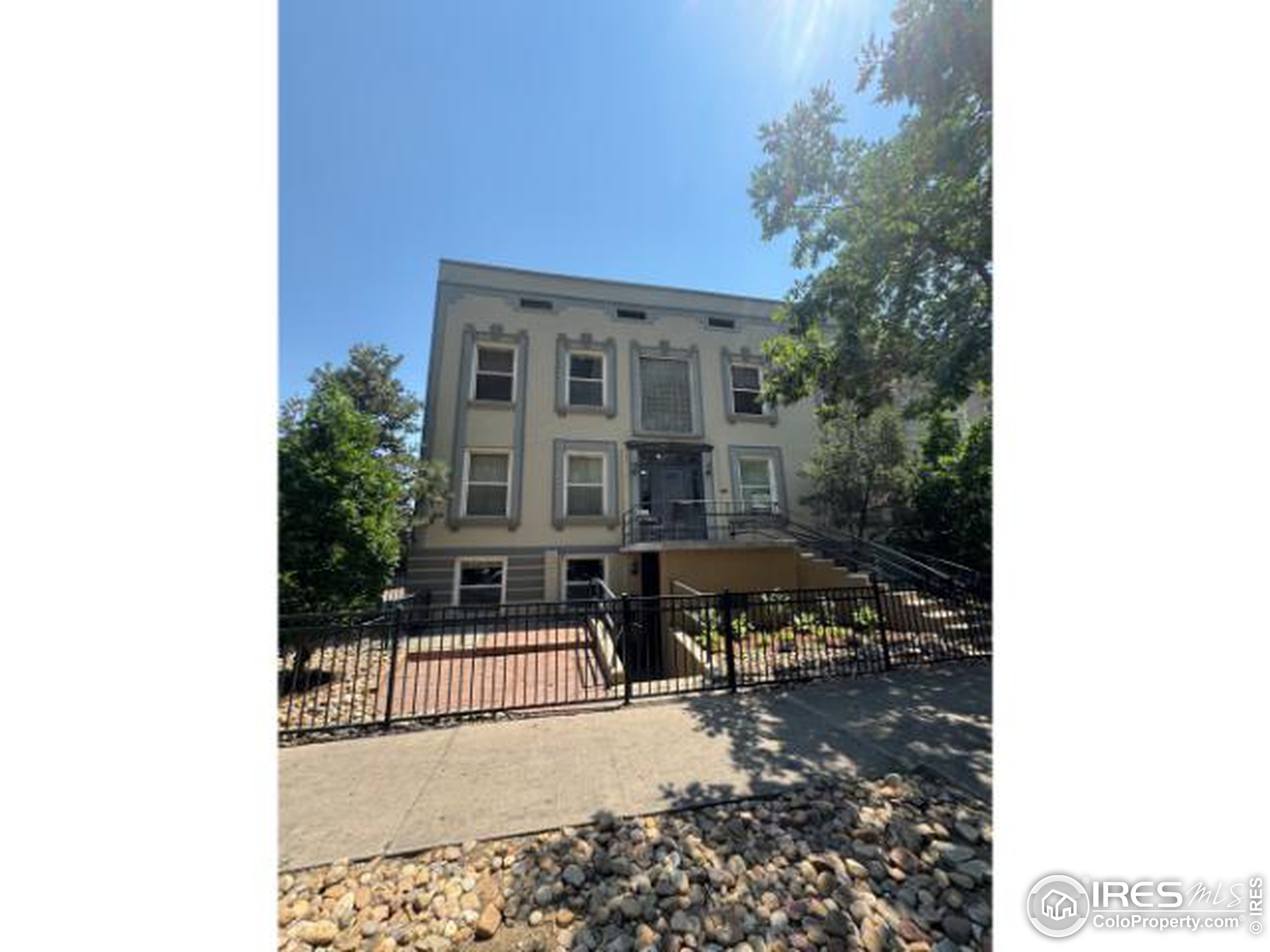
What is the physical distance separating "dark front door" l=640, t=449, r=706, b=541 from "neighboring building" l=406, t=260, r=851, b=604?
44 millimetres

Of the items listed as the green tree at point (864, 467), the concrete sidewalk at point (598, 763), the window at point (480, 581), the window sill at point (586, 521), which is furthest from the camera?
the green tree at point (864, 467)

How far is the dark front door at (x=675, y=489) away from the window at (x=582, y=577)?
193 cm

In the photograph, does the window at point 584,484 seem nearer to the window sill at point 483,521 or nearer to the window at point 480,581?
the window sill at point 483,521

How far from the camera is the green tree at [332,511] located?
596 centimetres

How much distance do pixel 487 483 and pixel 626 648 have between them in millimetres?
8065

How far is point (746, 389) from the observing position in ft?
45.8

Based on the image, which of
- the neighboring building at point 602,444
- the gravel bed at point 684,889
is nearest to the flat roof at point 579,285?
the neighboring building at point 602,444

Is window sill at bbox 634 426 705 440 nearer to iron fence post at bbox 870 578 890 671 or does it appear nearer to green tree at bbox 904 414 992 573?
green tree at bbox 904 414 992 573

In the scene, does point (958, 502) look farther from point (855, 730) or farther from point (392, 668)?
point (392, 668)

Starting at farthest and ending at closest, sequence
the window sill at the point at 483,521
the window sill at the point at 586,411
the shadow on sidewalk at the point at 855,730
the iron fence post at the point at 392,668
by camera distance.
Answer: the window sill at the point at 586,411 < the window sill at the point at 483,521 < the iron fence post at the point at 392,668 < the shadow on sidewalk at the point at 855,730

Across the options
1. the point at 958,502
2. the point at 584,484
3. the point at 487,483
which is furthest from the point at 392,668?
the point at 958,502

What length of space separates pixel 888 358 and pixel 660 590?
6.78 metres

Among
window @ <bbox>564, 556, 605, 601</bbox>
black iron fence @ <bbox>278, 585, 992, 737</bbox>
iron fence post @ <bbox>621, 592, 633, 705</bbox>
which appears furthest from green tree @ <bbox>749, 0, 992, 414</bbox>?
window @ <bbox>564, 556, 605, 601</bbox>
